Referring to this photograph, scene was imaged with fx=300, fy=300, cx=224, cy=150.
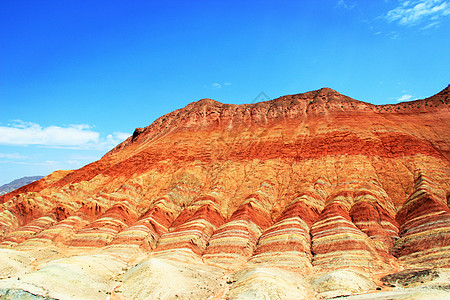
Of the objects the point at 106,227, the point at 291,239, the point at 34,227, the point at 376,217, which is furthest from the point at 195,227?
the point at 34,227

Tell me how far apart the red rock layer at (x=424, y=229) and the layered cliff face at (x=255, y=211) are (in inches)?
7.4

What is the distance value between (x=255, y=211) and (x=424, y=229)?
24.1 meters

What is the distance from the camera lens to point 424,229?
129 feet

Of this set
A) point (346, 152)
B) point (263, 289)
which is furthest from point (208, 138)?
point (263, 289)

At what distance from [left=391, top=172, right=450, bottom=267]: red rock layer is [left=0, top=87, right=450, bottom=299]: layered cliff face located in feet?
0.62

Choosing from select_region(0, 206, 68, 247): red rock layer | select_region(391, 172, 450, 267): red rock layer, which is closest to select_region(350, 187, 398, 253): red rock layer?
select_region(391, 172, 450, 267): red rock layer

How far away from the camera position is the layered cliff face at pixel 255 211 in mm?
32469

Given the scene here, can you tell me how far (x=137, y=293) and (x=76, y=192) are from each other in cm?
4420

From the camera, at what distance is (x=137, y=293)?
30.4 metres

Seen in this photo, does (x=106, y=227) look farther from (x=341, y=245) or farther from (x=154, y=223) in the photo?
(x=341, y=245)

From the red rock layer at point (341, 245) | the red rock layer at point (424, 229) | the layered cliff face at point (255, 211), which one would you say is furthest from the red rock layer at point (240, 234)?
the red rock layer at point (424, 229)

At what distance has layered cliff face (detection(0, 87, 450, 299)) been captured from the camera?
32469mm

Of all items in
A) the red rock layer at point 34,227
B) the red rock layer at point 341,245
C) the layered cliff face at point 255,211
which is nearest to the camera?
the layered cliff face at point 255,211

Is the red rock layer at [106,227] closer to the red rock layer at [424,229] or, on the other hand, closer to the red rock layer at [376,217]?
the red rock layer at [376,217]
